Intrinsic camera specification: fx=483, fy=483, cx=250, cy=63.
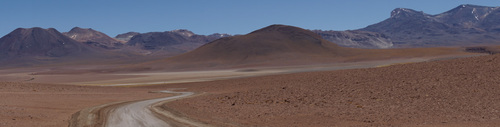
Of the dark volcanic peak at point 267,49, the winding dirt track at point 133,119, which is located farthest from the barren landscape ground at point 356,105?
the dark volcanic peak at point 267,49

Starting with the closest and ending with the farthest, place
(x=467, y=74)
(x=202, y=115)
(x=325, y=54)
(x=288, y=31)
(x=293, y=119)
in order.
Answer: (x=293, y=119), (x=202, y=115), (x=467, y=74), (x=325, y=54), (x=288, y=31)

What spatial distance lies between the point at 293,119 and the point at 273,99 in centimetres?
964

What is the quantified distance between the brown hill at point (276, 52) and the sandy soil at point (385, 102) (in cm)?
8647

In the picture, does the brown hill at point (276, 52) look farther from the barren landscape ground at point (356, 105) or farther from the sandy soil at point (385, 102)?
the barren landscape ground at point (356, 105)

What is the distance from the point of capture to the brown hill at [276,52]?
413ft

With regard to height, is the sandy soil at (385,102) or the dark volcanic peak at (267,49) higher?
the dark volcanic peak at (267,49)

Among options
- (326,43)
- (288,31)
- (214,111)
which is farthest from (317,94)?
(288,31)

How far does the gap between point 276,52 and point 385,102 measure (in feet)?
392

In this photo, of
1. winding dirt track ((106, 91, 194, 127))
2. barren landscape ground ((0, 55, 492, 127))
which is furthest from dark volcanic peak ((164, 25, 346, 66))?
winding dirt track ((106, 91, 194, 127))

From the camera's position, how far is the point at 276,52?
142 metres

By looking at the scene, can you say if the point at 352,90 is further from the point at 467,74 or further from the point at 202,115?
the point at 202,115

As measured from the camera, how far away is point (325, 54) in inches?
5349

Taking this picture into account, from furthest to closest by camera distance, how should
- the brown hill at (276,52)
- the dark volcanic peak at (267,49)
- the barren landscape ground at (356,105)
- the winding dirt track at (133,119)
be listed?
the dark volcanic peak at (267,49) → the brown hill at (276,52) → the barren landscape ground at (356,105) → the winding dirt track at (133,119)

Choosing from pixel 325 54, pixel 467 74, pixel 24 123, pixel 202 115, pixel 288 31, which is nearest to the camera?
pixel 24 123
